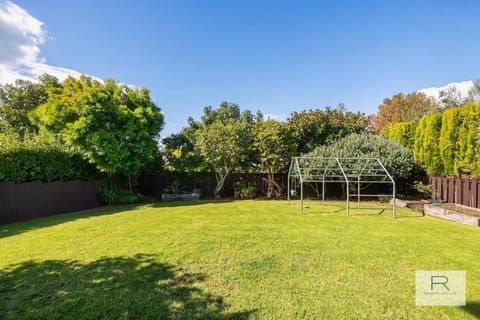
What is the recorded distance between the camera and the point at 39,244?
4.61m

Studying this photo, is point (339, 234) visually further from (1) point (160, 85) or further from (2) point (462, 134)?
(1) point (160, 85)

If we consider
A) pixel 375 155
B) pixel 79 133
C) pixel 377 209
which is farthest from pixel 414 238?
pixel 79 133

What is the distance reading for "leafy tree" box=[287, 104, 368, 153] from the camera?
39.7ft

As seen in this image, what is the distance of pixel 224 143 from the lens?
10977 millimetres

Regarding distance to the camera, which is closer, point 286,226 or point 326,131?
point 286,226

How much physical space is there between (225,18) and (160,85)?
5084mm

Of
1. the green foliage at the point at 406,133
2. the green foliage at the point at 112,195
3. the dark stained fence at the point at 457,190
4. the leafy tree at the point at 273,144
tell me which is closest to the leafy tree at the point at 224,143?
the leafy tree at the point at 273,144

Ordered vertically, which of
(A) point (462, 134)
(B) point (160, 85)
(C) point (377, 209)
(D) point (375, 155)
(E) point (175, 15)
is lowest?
(C) point (377, 209)

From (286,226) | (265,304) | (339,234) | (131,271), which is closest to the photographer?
(265,304)

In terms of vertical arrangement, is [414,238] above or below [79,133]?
below

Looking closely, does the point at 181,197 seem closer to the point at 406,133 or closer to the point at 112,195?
the point at 112,195

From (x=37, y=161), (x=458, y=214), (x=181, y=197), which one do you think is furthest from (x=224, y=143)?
(x=458, y=214)

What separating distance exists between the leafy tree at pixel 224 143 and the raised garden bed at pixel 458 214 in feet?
24.9

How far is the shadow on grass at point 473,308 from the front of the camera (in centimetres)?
236
